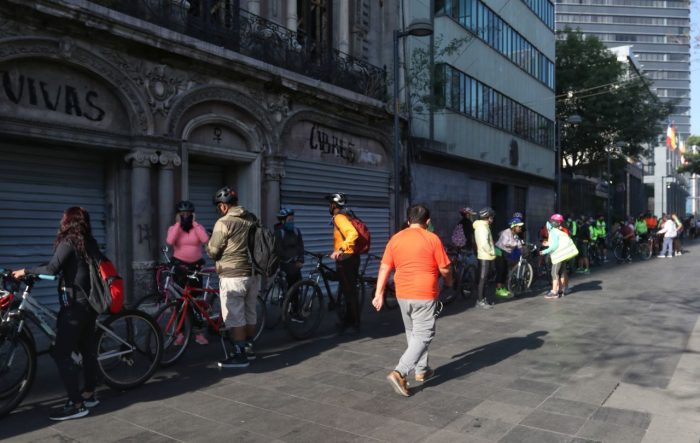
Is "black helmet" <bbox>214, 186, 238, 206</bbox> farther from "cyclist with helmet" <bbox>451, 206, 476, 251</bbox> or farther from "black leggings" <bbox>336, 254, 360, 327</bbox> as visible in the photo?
"cyclist with helmet" <bbox>451, 206, 476, 251</bbox>

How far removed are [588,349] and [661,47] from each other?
152 meters

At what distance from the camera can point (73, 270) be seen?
4.16m

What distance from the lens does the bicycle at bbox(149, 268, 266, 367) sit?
5.55 metres

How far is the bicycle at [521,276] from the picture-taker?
10789 millimetres

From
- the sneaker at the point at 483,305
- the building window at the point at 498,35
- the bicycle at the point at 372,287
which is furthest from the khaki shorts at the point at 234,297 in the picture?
the building window at the point at 498,35

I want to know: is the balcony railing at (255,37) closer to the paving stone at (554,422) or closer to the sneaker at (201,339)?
the sneaker at (201,339)

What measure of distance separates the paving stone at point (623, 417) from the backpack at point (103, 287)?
12.3 feet

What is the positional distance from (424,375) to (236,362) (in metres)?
1.89

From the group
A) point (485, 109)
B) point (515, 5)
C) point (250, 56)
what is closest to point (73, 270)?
point (250, 56)

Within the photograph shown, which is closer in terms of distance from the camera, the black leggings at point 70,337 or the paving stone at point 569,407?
the black leggings at point 70,337

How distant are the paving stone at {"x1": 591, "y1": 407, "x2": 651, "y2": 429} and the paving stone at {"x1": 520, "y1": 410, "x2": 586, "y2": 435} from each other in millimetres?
186

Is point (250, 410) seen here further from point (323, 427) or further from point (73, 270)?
point (73, 270)

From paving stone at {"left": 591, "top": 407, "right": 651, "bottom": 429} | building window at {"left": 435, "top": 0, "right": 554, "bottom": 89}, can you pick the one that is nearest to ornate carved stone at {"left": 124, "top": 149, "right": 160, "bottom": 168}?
paving stone at {"left": 591, "top": 407, "right": 651, "bottom": 429}

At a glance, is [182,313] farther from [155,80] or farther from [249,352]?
[155,80]
